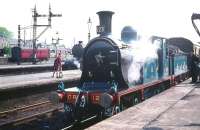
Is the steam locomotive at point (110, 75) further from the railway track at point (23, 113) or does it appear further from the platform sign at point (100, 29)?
the railway track at point (23, 113)

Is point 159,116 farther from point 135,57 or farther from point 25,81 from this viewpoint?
point 25,81

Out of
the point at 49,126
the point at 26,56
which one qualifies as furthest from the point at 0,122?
the point at 26,56

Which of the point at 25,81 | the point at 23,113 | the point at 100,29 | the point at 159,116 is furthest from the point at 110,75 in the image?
the point at 25,81

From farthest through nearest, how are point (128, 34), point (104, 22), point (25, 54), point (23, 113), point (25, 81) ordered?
point (25, 54) < point (25, 81) < point (23, 113) < point (128, 34) < point (104, 22)

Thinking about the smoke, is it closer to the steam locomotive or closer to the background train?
the steam locomotive

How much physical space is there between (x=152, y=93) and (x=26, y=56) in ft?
119

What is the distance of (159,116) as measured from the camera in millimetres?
10211

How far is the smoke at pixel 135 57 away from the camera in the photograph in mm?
11945

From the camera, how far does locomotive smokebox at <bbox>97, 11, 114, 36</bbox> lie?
11812mm

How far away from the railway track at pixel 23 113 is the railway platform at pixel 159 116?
393 centimetres

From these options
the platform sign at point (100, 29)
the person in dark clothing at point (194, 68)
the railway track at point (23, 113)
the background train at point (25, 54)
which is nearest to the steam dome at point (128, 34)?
the platform sign at point (100, 29)

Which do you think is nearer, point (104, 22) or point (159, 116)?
point (159, 116)

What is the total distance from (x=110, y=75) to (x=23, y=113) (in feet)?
14.7

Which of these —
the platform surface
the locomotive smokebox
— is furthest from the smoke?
the platform surface
